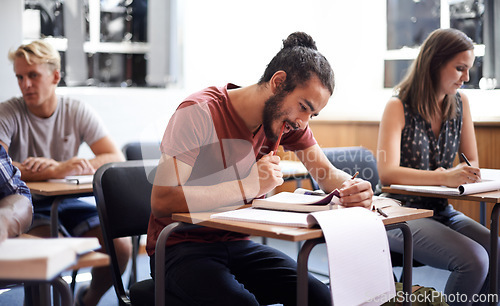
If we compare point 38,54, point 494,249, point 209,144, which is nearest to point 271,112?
point 209,144

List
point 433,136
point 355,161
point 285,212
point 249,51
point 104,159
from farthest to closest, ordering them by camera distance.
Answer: point 249,51, point 104,159, point 355,161, point 433,136, point 285,212

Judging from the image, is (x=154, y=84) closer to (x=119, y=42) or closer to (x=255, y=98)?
(x=119, y=42)

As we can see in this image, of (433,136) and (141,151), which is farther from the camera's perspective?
(141,151)

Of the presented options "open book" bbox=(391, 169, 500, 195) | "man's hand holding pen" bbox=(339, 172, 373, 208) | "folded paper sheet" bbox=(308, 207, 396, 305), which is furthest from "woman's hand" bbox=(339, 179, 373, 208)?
"open book" bbox=(391, 169, 500, 195)

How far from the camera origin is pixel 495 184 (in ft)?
6.79

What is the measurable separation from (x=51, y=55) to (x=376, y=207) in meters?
1.97

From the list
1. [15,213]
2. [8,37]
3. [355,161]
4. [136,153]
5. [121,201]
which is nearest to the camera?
[15,213]

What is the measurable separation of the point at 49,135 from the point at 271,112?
1519 millimetres

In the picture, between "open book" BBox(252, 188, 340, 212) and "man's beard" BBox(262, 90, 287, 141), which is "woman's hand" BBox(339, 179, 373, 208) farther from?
"man's beard" BBox(262, 90, 287, 141)

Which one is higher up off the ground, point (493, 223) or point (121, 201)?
point (121, 201)

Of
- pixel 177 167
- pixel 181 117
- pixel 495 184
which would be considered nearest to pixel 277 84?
pixel 181 117

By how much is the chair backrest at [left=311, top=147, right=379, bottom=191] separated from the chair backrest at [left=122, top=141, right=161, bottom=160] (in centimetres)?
100

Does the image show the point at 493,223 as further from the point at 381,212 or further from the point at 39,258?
the point at 39,258

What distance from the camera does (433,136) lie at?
2.41 metres
